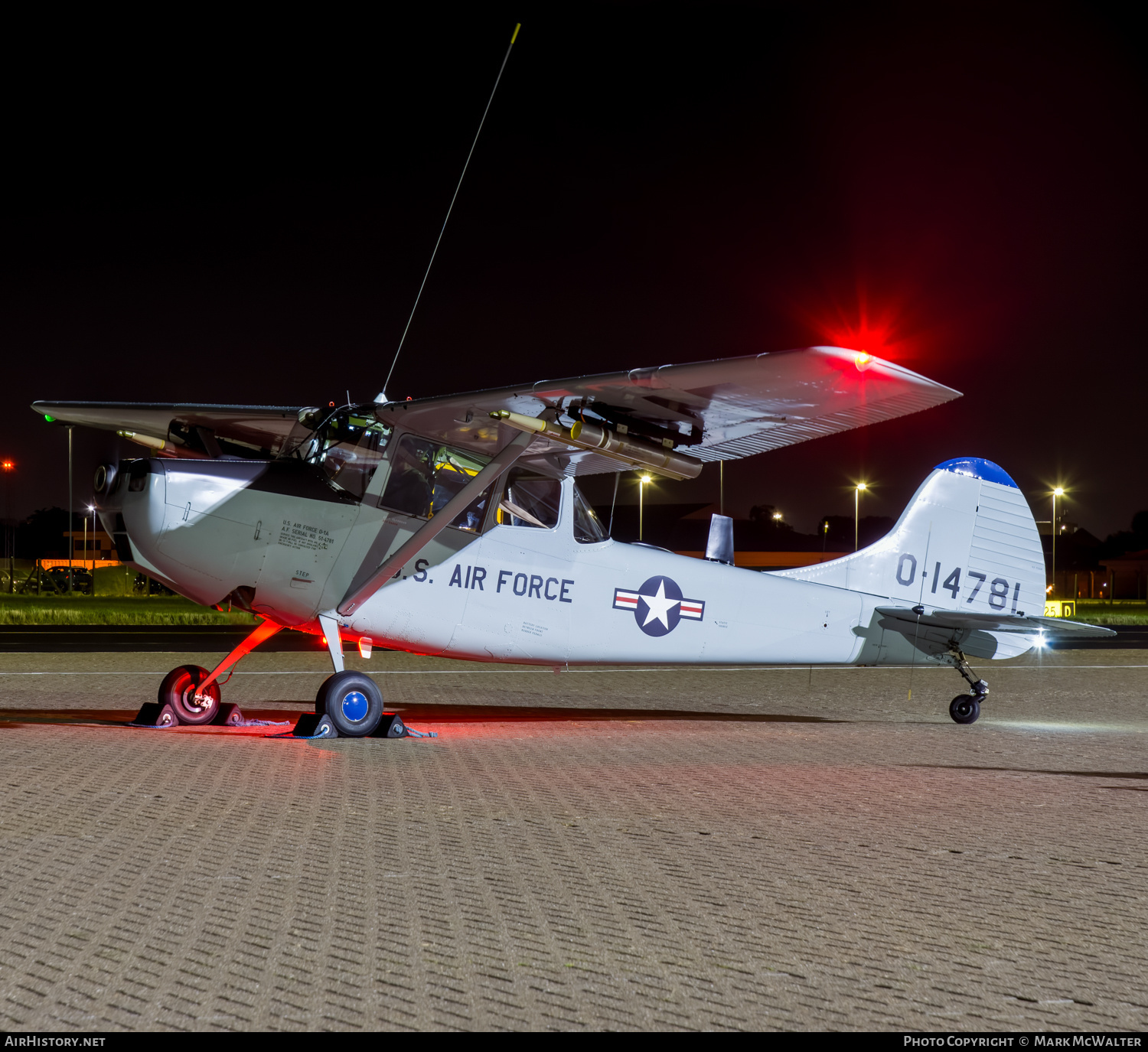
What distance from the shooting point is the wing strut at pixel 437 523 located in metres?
9.88

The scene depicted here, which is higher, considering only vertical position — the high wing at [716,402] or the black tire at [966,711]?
the high wing at [716,402]

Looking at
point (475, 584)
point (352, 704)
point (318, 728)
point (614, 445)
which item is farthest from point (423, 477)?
point (318, 728)

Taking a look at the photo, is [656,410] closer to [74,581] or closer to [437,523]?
[437,523]

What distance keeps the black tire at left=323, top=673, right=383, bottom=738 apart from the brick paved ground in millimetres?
440

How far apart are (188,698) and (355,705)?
6.78 feet

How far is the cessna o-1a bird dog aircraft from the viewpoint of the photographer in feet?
31.2

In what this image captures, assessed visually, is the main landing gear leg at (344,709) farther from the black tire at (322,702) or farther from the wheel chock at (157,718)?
the wheel chock at (157,718)

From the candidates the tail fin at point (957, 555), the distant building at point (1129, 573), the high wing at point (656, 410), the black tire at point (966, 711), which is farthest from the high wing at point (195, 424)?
the distant building at point (1129, 573)

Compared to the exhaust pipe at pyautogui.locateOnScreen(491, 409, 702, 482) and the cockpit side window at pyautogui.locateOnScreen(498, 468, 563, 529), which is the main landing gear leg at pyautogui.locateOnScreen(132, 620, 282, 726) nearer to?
the cockpit side window at pyautogui.locateOnScreen(498, 468, 563, 529)

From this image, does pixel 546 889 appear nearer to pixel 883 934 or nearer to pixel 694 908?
pixel 694 908

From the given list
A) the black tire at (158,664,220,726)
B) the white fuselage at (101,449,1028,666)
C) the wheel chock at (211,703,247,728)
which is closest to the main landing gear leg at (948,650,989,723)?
the white fuselage at (101,449,1028,666)

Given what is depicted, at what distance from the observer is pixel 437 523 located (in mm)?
10062

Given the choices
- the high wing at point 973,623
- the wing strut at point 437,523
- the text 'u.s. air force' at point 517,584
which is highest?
the wing strut at point 437,523

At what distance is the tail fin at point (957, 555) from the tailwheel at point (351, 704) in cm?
539
